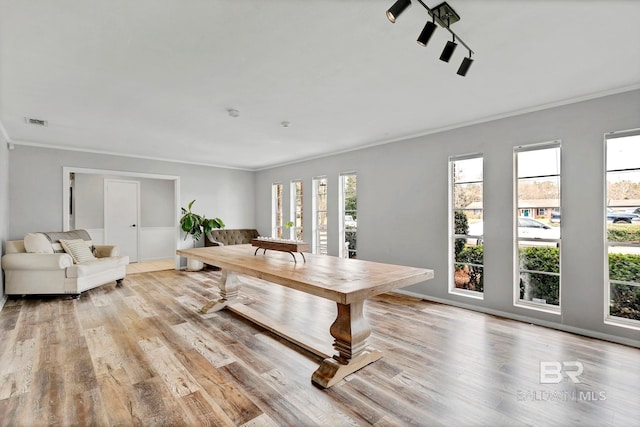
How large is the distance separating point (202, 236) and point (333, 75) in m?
5.51

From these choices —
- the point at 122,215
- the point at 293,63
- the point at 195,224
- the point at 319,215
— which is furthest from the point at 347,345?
the point at 122,215

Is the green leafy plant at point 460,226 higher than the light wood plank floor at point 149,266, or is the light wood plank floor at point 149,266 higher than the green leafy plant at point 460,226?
the green leafy plant at point 460,226

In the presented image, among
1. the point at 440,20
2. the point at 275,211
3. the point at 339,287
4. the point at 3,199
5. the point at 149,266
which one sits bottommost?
the point at 149,266

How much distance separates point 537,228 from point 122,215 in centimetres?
845

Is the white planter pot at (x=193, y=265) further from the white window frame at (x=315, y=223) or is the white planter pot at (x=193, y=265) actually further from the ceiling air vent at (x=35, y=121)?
the ceiling air vent at (x=35, y=121)

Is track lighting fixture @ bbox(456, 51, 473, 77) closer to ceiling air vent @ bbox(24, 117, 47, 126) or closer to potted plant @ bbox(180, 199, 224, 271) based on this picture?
ceiling air vent @ bbox(24, 117, 47, 126)

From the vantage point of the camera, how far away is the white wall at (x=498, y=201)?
9.96 feet

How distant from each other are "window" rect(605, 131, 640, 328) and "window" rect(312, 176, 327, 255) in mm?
4161

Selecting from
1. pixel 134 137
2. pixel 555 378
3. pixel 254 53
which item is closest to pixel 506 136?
pixel 555 378

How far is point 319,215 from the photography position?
629cm

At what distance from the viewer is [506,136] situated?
3.65 meters

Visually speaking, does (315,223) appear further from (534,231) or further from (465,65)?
(465,65)

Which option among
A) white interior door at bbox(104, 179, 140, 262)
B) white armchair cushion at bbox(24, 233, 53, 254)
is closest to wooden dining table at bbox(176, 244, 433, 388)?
white armchair cushion at bbox(24, 233, 53, 254)

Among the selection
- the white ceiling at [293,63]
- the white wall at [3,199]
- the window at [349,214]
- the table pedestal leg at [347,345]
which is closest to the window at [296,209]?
the window at [349,214]
